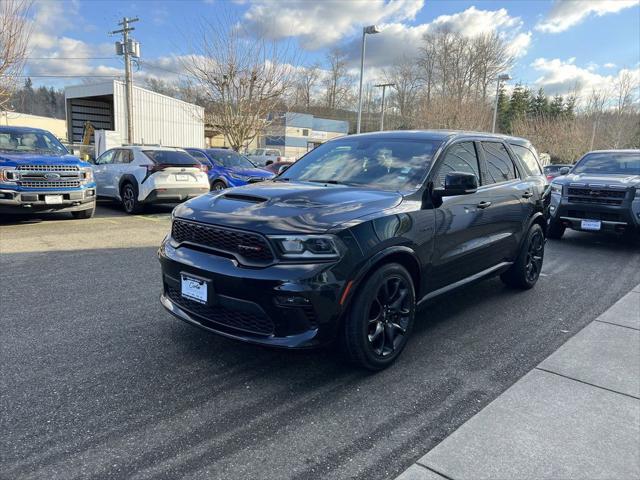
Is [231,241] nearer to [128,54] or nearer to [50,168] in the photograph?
[50,168]

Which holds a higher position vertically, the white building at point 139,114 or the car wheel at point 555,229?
the white building at point 139,114

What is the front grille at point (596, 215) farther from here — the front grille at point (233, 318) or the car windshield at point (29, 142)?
the car windshield at point (29, 142)

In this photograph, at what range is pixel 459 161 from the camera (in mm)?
4262

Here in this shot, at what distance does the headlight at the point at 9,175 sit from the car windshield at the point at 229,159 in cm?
568

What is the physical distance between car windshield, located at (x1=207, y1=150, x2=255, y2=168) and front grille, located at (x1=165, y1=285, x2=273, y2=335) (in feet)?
33.4

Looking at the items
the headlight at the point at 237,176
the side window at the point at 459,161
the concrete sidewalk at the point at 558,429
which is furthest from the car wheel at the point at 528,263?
the headlight at the point at 237,176

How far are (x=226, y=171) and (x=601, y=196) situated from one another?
28.6ft

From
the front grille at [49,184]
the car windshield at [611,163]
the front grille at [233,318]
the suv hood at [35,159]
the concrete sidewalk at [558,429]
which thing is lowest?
the concrete sidewalk at [558,429]

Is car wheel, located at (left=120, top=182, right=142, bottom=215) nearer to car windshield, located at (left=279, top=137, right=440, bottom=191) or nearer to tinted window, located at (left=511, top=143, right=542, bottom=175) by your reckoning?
car windshield, located at (left=279, top=137, right=440, bottom=191)

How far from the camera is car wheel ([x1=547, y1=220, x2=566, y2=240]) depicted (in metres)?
8.91

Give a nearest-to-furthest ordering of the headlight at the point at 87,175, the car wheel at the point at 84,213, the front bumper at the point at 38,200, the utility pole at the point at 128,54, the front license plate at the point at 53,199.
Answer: the front bumper at the point at 38,200 < the front license plate at the point at 53,199 < the headlight at the point at 87,175 < the car wheel at the point at 84,213 < the utility pole at the point at 128,54

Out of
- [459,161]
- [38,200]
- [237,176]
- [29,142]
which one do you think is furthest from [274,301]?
[237,176]

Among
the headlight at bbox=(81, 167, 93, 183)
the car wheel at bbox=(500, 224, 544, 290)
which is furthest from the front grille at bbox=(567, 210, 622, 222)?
the headlight at bbox=(81, 167, 93, 183)

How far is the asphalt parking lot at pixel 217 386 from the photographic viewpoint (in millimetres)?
2395
